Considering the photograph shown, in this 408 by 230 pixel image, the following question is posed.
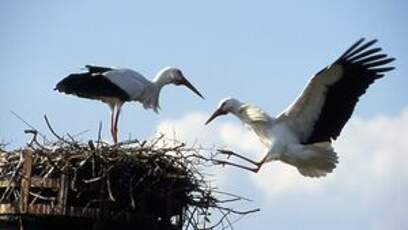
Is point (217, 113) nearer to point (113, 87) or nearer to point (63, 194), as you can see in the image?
point (113, 87)

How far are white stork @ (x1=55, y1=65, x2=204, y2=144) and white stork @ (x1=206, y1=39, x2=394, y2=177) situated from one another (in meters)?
1.30

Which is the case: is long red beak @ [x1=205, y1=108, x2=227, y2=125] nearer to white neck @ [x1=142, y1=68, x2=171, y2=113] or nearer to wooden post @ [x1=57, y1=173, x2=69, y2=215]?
white neck @ [x1=142, y1=68, x2=171, y2=113]

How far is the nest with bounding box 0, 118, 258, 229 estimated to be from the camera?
6.17 m

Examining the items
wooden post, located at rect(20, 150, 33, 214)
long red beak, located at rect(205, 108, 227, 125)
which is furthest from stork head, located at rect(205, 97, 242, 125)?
wooden post, located at rect(20, 150, 33, 214)

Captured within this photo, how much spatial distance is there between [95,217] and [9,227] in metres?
0.63

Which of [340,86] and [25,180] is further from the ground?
[340,86]

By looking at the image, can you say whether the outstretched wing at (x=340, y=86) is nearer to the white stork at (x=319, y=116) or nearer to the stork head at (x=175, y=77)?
the white stork at (x=319, y=116)

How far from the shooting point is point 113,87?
329 inches

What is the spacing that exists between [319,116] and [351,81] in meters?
0.41

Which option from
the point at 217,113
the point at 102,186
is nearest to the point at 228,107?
the point at 217,113

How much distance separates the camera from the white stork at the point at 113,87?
8273 mm

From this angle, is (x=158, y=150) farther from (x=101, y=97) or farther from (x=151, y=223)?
(x=101, y=97)

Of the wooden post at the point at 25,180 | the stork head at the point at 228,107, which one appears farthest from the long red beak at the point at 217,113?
the wooden post at the point at 25,180

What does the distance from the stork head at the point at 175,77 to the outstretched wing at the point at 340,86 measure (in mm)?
1886
